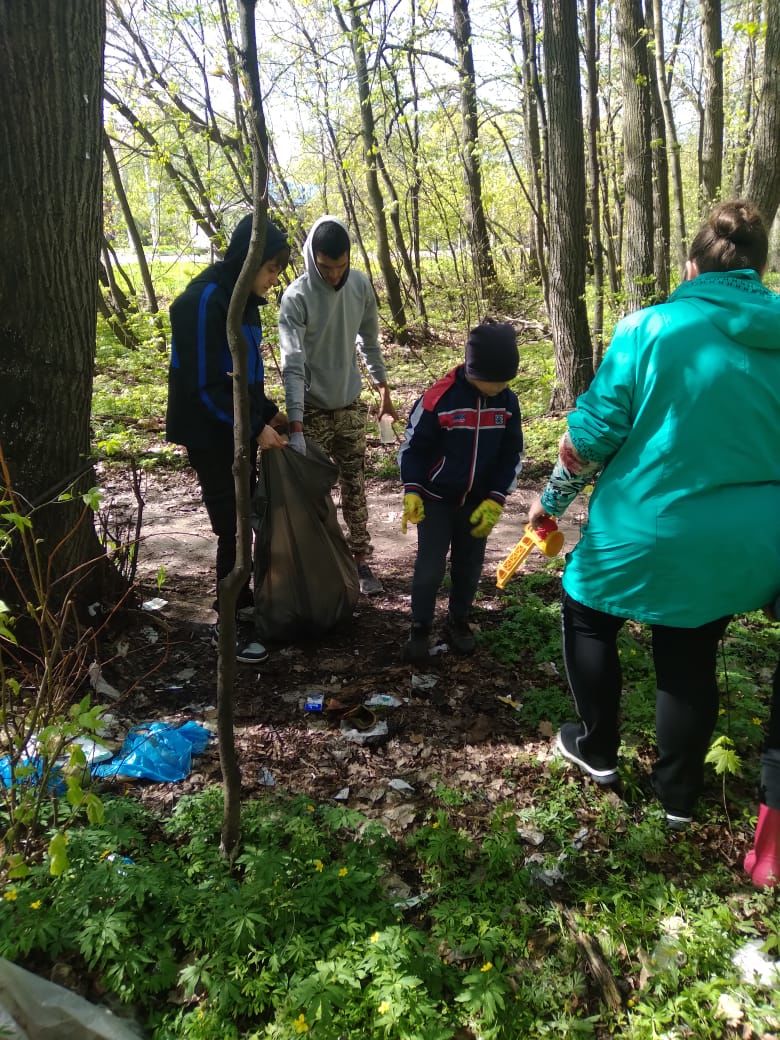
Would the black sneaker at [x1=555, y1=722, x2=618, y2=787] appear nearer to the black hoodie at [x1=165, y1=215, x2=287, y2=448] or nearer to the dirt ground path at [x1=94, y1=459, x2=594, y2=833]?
the dirt ground path at [x1=94, y1=459, x2=594, y2=833]

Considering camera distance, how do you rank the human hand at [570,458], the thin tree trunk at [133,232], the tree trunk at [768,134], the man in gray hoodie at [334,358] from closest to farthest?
the human hand at [570,458] → the man in gray hoodie at [334,358] → the tree trunk at [768,134] → the thin tree trunk at [133,232]

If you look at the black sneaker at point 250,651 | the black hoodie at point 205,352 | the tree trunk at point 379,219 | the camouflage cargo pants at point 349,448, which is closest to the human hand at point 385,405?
the camouflage cargo pants at point 349,448

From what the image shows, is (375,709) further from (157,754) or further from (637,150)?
(637,150)

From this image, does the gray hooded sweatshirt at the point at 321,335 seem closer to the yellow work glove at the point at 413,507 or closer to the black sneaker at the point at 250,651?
the yellow work glove at the point at 413,507

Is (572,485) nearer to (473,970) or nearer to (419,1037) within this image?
(473,970)

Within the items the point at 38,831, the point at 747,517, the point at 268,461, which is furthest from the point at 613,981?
the point at 268,461

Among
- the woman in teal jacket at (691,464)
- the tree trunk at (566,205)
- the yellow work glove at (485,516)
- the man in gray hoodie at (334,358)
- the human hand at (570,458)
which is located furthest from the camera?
the tree trunk at (566,205)

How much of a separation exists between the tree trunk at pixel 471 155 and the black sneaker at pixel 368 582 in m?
6.51

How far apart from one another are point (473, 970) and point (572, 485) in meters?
1.47

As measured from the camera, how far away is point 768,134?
538cm

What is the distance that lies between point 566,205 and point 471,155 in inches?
159

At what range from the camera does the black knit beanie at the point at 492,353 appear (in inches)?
110

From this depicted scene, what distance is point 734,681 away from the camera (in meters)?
2.90

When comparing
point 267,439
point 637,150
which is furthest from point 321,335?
point 637,150
